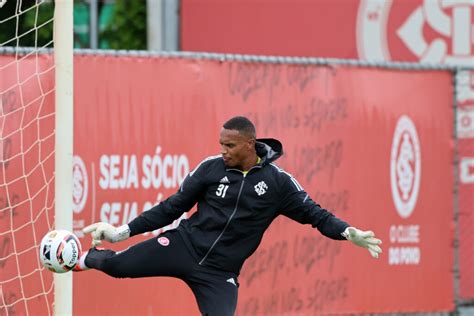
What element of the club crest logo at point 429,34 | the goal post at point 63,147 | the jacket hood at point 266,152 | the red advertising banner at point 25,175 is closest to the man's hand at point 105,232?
the goal post at point 63,147

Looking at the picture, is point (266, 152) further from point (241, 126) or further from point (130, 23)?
point (130, 23)

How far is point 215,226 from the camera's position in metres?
9.02

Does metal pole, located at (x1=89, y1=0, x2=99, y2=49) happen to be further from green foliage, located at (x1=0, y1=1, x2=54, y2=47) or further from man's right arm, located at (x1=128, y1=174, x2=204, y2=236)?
man's right arm, located at (x1=128, y1=174, x2=204, y2=236)

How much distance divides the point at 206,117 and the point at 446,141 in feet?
9.28

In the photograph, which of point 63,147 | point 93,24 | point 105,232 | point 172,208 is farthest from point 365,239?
point 93,24

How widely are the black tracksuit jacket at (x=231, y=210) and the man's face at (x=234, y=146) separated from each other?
4.5 inches

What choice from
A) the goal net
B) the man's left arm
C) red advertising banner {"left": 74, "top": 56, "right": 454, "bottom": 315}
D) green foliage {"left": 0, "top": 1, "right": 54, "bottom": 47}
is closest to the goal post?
the goal net

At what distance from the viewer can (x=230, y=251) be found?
9070 mm

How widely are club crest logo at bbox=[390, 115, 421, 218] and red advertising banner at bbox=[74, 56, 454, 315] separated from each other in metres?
0.01

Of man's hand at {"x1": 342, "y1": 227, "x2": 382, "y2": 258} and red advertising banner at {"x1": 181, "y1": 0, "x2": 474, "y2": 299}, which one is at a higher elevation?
red advertising banner at {"x1": 181, "y1": 0, "x2": 474, "y2": 299}

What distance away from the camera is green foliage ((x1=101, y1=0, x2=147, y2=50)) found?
63.6 feet

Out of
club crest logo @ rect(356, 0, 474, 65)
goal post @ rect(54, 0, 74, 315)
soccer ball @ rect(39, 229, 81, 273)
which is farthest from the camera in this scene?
club crest logo @ rect(356, 0, 474, 65)

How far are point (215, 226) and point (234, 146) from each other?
0.60 meters

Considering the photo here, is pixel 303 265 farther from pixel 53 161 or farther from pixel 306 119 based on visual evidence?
pixel 53 161
